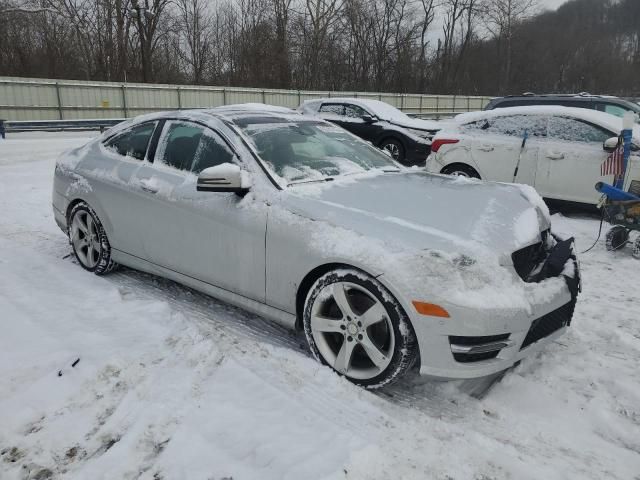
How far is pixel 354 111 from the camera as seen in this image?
41.9 ft

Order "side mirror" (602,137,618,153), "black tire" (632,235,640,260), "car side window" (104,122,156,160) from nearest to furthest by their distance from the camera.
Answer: "car side window" (104,122,156,160) → "black tire" (632,235,640,260) → "side mirror" (602,137,618,153)

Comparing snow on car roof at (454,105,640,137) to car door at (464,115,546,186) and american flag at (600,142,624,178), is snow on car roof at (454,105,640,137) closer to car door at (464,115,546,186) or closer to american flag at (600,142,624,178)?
car door at (464,115,546,186)

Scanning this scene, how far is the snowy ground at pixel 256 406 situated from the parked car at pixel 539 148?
3413 mm

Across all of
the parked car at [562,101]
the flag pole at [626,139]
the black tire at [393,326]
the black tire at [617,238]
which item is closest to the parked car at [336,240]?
the black tire at [393,326]

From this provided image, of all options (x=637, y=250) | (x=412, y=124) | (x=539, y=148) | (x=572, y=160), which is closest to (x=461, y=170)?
(x=539, y=148)

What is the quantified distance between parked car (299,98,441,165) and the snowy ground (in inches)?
321

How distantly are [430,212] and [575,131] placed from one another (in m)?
5.27

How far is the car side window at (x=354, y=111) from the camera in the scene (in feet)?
41.4

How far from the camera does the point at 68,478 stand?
7.44ft

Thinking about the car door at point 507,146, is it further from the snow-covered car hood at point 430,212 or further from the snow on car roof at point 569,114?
the snow-covered car hood at point 430,212

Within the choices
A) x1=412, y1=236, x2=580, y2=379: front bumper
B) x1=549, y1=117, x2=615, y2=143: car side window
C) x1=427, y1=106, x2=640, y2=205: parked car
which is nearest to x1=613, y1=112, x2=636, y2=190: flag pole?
x1=427, y1=106, x2=640, y2=205: parked car

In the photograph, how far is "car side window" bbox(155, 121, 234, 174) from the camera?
3701 millimetres

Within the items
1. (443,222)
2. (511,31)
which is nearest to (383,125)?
(443,222)

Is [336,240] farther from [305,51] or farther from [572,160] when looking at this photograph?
[305,51]
